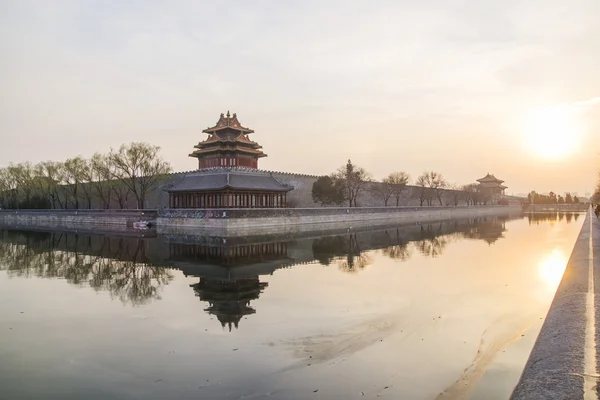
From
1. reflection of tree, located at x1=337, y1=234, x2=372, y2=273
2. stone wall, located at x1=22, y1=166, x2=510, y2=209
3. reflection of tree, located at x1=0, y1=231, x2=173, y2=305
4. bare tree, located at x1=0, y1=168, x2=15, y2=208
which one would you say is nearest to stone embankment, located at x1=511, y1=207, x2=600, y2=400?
reflection of tree, located at x1=337, y1=234, x2=372, y2=273

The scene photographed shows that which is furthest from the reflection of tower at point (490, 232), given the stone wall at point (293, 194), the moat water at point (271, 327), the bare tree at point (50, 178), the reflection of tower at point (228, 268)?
the bare tree at point (50, 178)

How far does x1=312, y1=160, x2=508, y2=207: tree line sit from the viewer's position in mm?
55031

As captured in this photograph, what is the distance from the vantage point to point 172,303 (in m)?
11.5

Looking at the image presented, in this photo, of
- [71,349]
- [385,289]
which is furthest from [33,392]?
[385,289]

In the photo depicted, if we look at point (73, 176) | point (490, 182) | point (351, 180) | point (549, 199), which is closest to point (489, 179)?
point (490, 182)

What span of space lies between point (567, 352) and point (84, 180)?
60077 mm

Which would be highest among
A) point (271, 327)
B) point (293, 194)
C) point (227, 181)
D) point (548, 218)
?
point (227, 181)

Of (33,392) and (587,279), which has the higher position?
(587,279)

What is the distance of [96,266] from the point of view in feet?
61.0

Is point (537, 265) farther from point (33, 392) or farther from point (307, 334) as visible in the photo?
point (33, 392)

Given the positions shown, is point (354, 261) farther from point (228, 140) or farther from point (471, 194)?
point (471, 194)

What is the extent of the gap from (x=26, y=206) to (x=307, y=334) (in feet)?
216

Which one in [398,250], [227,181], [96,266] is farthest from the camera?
[227,181]

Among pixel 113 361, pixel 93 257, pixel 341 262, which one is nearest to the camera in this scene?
pixel 113 361
